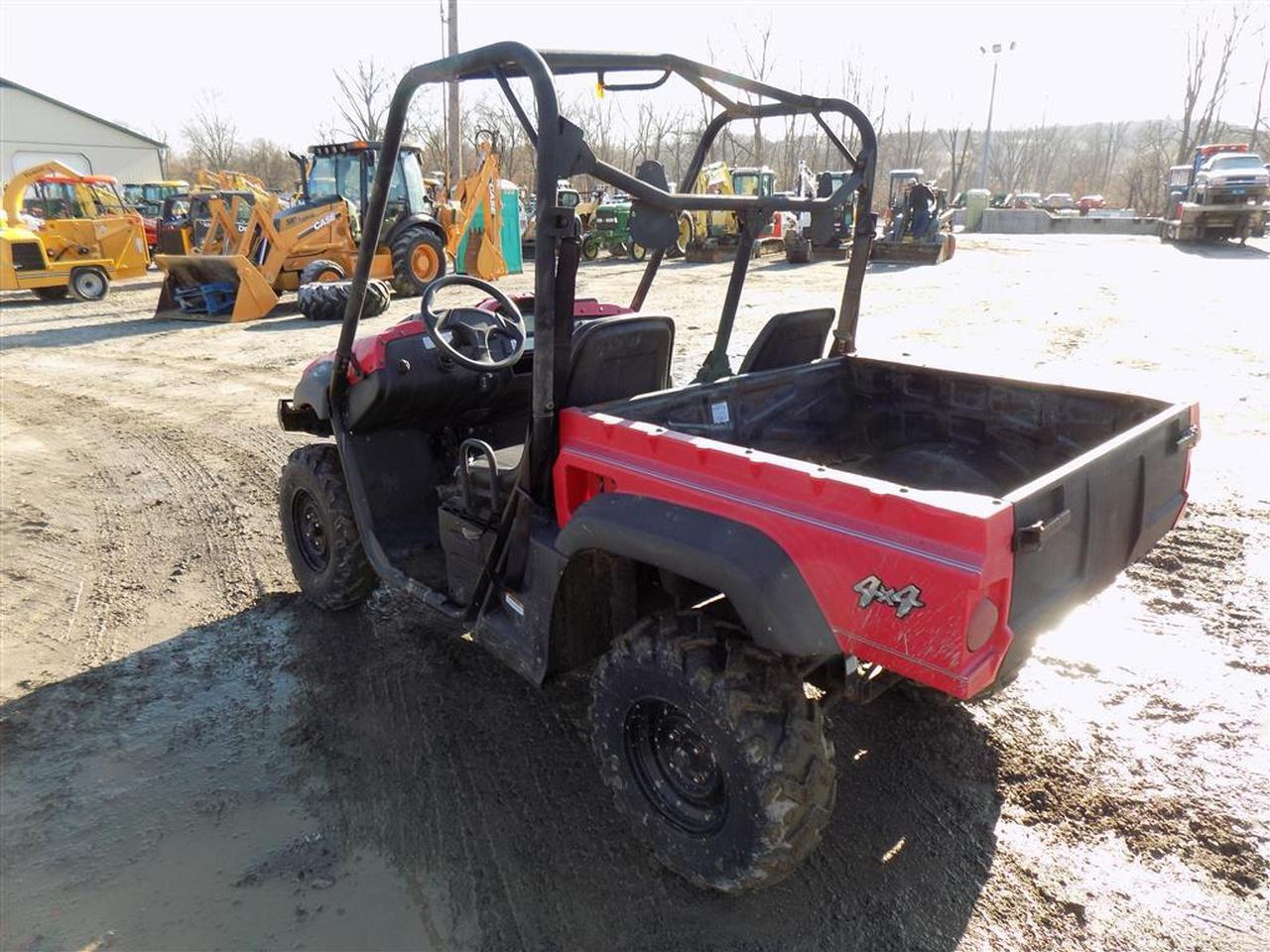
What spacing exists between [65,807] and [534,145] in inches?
100

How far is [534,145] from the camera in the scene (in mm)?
2451

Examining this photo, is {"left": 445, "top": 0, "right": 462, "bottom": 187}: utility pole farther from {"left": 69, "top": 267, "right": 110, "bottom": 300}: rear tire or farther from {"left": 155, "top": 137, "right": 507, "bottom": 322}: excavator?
{"left": 69, "top": 267, "right": 110, "bottom": 300}: rear tire

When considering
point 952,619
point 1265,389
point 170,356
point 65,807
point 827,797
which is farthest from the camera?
point 170,356

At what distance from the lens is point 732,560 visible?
212 cm

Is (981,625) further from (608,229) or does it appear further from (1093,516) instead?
(608,229)

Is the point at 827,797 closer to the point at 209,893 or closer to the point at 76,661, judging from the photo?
the point at 209,893

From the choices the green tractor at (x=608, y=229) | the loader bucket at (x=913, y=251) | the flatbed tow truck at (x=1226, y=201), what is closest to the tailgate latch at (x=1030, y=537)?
the loader bucket at (x=913, y=251)

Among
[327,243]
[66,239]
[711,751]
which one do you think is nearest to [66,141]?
[66,239]

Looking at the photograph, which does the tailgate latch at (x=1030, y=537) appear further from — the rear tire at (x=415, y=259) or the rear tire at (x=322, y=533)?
Answer: the rear tire at (x=415, y=259)

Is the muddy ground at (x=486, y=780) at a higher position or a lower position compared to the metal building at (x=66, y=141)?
lower

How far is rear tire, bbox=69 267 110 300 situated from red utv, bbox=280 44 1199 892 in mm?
14581

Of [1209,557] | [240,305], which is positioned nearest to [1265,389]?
Answer: [1209,557]

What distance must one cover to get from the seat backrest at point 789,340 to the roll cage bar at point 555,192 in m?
0.08

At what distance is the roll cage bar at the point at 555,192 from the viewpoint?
2418mm
